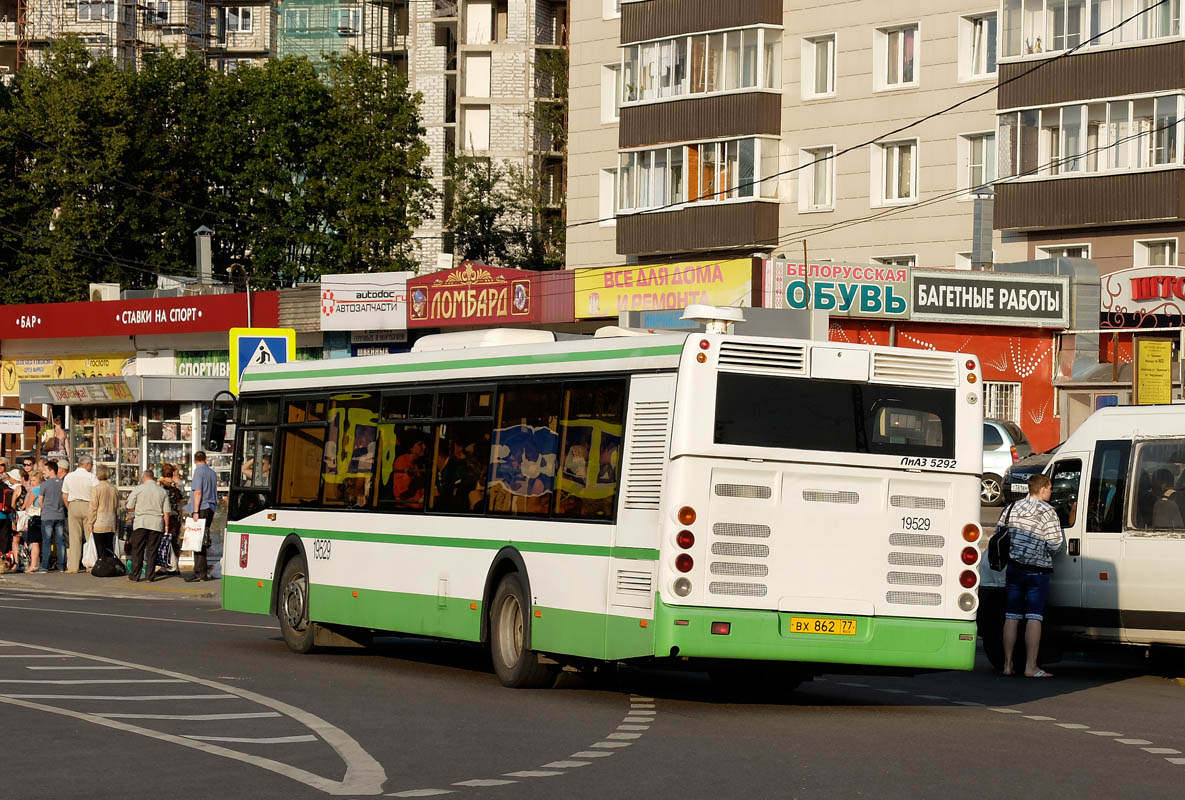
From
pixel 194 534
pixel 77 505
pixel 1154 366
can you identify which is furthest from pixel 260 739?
pixel 77 505

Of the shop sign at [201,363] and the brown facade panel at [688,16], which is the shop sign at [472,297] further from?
Answer: the brown facade panel at [688,16]

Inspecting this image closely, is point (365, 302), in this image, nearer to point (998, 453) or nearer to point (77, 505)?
point (77, 505)

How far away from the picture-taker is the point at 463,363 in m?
16.9

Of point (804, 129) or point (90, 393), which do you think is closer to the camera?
point (90, 393)

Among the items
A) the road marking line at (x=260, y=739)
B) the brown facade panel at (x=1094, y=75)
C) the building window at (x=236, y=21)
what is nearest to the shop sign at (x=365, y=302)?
the brown facade panel at (x=1094, y=75)

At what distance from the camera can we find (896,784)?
10.6 meters

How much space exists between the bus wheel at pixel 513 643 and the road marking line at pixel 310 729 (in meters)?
1.95

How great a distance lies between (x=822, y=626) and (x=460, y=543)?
3450 millimetres

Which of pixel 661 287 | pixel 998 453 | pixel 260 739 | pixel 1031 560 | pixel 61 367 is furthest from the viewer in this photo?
pixel 61 367

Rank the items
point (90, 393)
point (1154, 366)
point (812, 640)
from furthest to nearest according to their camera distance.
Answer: point (90, 393) < point (1154, 366) < point (812, 640)

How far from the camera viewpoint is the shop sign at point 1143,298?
140 ft

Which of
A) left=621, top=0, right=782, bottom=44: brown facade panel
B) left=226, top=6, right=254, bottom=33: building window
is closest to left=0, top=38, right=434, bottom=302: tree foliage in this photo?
left=621, top=0, right=782, bottom=44: brown facade panel

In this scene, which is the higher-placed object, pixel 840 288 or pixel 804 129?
pixel 804 129

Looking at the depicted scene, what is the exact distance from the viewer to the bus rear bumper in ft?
45.2
